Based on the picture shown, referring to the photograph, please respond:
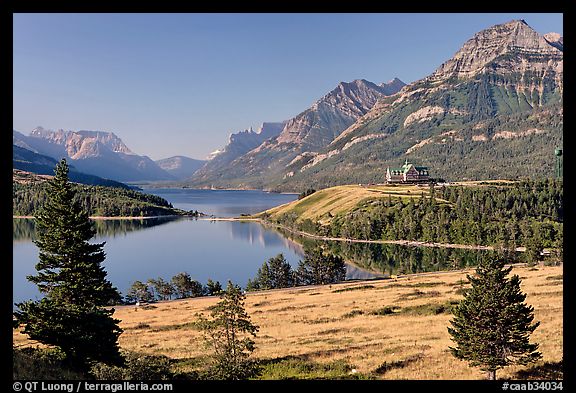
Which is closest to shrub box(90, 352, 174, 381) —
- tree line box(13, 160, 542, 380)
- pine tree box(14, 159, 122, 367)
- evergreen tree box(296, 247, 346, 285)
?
tree line box(13, 160, 542, 380)

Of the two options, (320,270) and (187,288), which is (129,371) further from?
(320,270)

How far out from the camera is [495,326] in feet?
67.3

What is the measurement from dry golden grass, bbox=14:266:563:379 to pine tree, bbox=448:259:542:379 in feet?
12.3

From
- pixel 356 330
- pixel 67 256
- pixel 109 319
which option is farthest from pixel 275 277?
pixel 109 319

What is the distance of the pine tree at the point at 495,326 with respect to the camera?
20.2 meters

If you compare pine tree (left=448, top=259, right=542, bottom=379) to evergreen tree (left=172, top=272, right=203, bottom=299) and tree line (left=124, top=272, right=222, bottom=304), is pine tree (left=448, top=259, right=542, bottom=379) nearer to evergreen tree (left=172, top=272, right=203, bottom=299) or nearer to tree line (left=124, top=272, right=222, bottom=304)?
tree line (left=124, top=272, right=222, bottom=304)

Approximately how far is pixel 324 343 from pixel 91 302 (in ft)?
74.8

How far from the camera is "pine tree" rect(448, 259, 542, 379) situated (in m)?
20.2

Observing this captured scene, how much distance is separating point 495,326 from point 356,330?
2623 centimetres

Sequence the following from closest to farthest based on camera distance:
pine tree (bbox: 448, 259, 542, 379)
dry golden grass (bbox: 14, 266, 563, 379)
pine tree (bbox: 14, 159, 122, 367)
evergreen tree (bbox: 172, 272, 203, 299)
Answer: pine tree (bbox: 448, 259, 542, 379), pine tree (bbox: 14, 159, 122, 367), dry golden grass (bbox: 14, 266, 563, 379), evergreen tree (bbox: 172, 272, 203, 299)

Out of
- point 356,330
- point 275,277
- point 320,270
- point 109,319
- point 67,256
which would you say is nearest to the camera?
point 109,319
